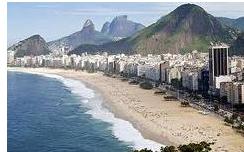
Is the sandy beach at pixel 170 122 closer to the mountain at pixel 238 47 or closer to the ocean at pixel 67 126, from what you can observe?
the ocean at pixel 67 126

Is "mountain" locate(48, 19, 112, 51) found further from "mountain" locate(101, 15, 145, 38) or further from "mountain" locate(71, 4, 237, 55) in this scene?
"mountain" locate(71, 4, 237, 55)

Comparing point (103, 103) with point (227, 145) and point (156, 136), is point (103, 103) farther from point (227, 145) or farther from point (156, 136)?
point (227, 145)

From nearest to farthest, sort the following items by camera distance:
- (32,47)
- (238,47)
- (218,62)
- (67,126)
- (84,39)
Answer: (67,126)
(218,62)
(238,47)
(32,47)
(84,39)

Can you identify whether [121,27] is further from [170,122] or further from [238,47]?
[170,122]

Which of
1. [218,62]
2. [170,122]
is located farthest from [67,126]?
[218,62]

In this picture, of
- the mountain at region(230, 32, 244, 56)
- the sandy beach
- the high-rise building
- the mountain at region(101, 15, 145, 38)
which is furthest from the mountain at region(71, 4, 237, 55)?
the sandy beach

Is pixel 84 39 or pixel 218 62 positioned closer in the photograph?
pixel 218 62

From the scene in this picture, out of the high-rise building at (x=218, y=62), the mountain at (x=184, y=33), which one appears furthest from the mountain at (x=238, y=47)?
the high-rise building at (x=218, y=62)
